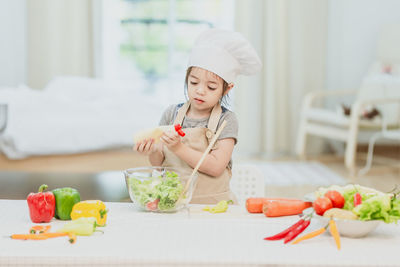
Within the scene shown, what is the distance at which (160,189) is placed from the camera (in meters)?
1.32

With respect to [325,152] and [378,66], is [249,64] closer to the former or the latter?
[378,66]

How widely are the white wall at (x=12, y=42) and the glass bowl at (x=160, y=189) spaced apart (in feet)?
12.3

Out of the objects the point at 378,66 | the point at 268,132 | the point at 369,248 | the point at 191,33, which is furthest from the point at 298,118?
the point at 369,248

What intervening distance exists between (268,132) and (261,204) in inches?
162

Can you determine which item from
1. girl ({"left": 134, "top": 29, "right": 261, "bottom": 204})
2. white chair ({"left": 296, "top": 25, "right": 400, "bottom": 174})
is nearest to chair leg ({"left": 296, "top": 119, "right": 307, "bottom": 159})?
white chair ({"left": 296, "top": 25, "right": 400, "bottom": 174})

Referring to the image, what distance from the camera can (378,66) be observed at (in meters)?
5.16

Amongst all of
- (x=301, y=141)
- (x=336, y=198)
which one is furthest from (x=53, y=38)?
(x=336, y=198)

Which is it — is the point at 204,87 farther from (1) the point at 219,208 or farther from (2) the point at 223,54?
(1) the point at 219,208

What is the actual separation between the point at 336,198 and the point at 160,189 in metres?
0.41

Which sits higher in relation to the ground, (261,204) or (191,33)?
(191,33)

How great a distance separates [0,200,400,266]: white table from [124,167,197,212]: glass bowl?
0.9 inches

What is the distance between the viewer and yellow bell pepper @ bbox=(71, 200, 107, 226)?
4.05 ft

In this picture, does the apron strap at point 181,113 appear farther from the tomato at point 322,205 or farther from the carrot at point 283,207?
the tomato at point 322,205

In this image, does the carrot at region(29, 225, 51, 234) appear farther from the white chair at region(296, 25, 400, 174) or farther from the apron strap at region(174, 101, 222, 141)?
the white chair at region(296, 25, 400, 174)
